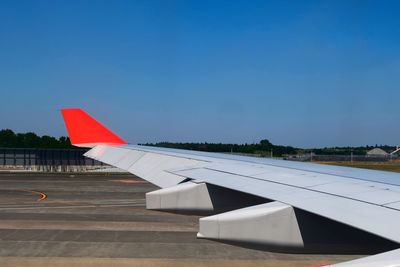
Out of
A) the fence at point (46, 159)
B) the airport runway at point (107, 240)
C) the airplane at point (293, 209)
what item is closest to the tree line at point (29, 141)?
the fence at point (46, 159)

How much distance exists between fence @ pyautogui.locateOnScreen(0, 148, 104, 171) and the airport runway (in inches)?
782

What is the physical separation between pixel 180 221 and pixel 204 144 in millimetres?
2628

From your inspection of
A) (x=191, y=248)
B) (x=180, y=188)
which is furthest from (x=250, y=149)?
(x=180, y=188)

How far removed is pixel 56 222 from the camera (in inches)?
490

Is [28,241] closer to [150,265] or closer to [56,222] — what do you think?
[56,222]

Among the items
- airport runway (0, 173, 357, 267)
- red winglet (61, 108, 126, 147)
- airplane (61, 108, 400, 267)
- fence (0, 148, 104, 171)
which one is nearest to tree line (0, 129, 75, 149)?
fence (0, 148, 104, 171)

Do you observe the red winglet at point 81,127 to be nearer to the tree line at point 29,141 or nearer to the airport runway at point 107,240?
the airport runway at point 107,240

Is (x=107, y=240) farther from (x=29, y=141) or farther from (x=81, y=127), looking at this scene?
(x=29, y=141)

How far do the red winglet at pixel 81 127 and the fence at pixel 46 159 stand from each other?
2672cm

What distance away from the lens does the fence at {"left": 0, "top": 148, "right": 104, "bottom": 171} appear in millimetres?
36719

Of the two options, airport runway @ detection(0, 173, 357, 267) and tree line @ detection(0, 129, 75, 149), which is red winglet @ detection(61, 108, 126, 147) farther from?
tree line @ detection(0, 129, 75, 149)

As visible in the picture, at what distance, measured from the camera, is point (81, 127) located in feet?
33.3

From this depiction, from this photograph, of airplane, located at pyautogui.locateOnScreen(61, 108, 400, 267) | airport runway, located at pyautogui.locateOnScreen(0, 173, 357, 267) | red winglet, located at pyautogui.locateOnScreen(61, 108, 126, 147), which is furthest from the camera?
red winglet, located at pyautogui.locateOnScreen(61, 108, 126, 147)

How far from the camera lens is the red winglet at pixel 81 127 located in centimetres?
996
